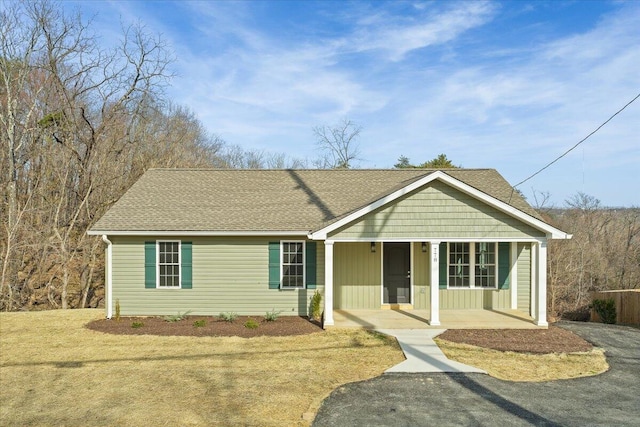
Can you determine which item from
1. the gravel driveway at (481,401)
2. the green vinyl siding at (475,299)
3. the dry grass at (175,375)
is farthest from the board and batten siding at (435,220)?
the gravel driveway at (481,401)

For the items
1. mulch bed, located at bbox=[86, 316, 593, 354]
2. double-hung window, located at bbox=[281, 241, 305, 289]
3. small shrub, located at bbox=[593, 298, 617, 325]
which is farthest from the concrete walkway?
small shrub, located at bbox=[593, 298, 617, 325]

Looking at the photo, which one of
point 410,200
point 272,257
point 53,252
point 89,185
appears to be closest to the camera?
point 410,200

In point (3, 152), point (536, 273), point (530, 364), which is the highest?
point (3, 152)

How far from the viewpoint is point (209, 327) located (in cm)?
1205

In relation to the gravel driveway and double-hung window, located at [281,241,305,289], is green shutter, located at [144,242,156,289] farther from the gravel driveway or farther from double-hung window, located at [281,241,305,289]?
the gravel driveway

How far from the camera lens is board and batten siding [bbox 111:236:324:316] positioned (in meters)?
13.3

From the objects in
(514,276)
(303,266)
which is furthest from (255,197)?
(514,276)

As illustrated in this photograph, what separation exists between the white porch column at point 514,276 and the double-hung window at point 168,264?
9.91 meters

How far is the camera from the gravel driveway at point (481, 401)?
637 cm

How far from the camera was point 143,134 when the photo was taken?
2828cm

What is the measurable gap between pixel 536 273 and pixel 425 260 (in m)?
3.09

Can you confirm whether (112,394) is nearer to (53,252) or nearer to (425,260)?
(425,260)

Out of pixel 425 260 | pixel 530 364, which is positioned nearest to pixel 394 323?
pixel 425 260

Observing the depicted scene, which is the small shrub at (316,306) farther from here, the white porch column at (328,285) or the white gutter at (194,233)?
the white gutter at (194,233)
